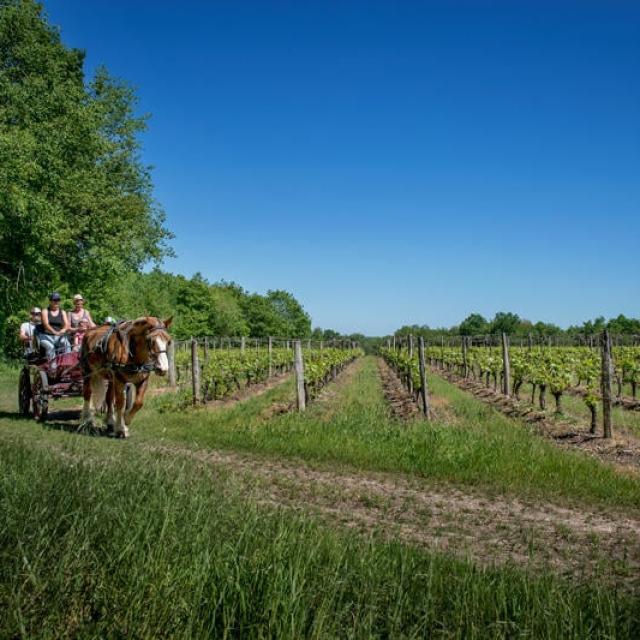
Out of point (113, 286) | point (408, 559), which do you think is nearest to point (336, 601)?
point (408, 559)

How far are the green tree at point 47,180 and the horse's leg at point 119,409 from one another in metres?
9.47

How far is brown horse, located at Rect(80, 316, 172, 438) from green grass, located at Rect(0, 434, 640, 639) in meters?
4.27

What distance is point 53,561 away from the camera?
2.53 meters

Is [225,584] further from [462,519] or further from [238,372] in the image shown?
[238,372]

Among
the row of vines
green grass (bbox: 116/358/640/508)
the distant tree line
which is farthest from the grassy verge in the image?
the distant tree line

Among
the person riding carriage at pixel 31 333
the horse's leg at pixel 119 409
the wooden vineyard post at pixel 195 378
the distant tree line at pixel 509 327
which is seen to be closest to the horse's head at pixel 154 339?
the horse's leg at pixel 119 409

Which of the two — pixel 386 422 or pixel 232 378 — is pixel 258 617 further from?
pixel 232 378

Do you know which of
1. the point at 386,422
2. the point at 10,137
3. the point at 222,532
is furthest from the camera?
the point at 10,137

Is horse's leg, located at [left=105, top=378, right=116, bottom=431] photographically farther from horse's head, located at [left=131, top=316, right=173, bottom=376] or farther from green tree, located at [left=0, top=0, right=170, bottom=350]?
green tree, located at [left=0, top=0, right=170, bottom=350]

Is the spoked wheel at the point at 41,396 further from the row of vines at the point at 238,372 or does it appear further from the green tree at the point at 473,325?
the green tree at the point at 473,325

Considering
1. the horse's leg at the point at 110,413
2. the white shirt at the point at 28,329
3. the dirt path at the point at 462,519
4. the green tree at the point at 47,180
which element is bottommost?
the dirt path at the point at 462,519

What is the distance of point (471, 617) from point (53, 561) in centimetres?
197

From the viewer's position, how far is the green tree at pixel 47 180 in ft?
55.0

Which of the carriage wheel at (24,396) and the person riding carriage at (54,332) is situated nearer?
the person riding carriage at (54,332)
